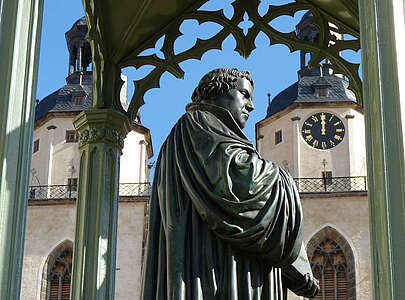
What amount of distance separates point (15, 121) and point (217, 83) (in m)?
1.44

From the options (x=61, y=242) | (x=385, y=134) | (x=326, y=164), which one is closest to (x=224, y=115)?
(x=385, y=134)

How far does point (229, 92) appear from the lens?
5.88 m

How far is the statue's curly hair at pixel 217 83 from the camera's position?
19.3 ft

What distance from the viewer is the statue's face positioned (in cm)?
586

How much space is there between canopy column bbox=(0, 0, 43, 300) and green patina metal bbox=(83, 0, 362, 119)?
4.09 metres

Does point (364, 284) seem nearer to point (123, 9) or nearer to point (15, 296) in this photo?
point (123, 9)

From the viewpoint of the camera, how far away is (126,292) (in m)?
50.6

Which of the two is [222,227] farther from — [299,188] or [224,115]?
[299,188]

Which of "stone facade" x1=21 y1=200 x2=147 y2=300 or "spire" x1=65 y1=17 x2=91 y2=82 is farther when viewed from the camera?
"spire" x1=65 y1=17 x2=91 y2=82

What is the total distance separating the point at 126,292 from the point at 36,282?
5173mm

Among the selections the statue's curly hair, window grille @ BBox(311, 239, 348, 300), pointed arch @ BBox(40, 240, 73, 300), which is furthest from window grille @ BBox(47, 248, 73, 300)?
the statue's curly hair

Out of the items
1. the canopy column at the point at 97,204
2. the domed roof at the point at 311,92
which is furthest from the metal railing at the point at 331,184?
the canopy column at the point at 97,204

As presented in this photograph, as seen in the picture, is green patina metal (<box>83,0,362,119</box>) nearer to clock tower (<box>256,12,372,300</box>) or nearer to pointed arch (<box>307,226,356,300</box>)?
clock tower (<box>256,12,372,300</box>)

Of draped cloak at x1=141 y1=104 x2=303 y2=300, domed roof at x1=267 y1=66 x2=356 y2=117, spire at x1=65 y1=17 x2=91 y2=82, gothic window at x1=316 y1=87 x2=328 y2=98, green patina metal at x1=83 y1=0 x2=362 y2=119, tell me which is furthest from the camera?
spire at x1=65 y1=17 x2=91 y2=82
